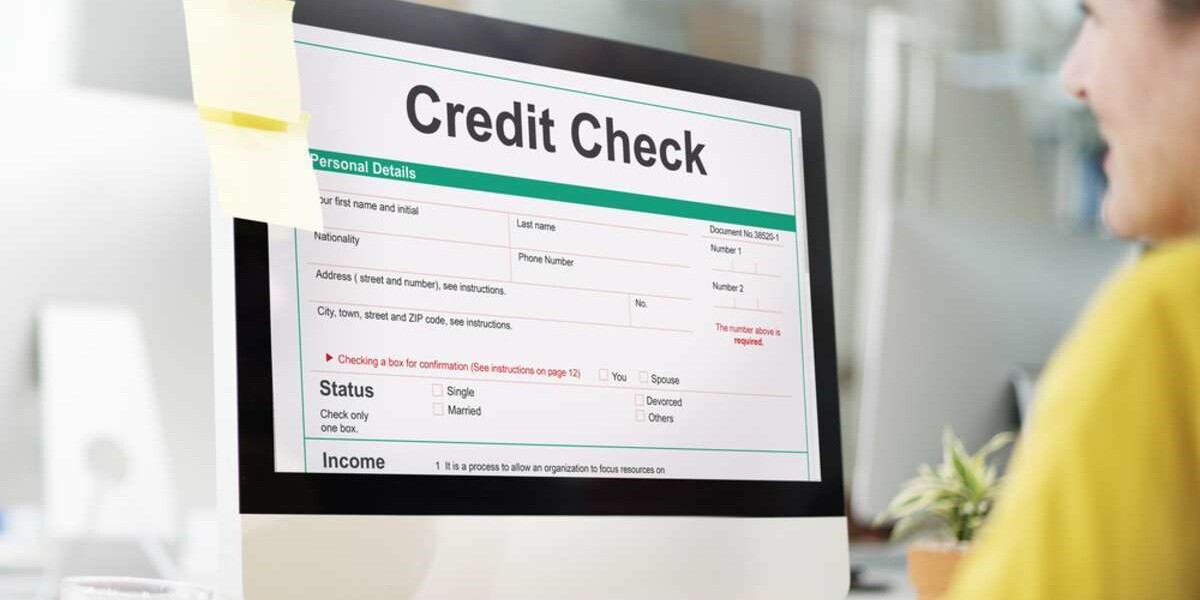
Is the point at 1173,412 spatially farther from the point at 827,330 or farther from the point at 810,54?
the point at 810,54

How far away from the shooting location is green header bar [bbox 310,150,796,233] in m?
0.95

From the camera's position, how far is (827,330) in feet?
3.81

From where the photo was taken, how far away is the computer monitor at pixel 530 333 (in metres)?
0.89

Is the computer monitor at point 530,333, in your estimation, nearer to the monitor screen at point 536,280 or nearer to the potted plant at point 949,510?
the monitor screen at point 536,280

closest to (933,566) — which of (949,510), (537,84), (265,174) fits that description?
(949,510)

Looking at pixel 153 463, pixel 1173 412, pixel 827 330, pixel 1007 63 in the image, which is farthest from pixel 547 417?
pixel 1007 63

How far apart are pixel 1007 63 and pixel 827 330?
4.38 m

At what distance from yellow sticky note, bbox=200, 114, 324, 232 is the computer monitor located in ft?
0.06

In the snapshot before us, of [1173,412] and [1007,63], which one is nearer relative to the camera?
[1173,412]

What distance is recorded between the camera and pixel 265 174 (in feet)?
2.95

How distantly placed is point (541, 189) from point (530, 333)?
0.40ft

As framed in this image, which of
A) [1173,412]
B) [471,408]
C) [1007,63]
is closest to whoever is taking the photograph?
[1173,412]

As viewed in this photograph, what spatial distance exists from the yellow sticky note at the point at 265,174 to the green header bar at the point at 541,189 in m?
0.02

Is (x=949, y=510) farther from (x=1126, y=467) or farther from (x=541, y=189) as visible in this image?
(x=1126, y=467)
